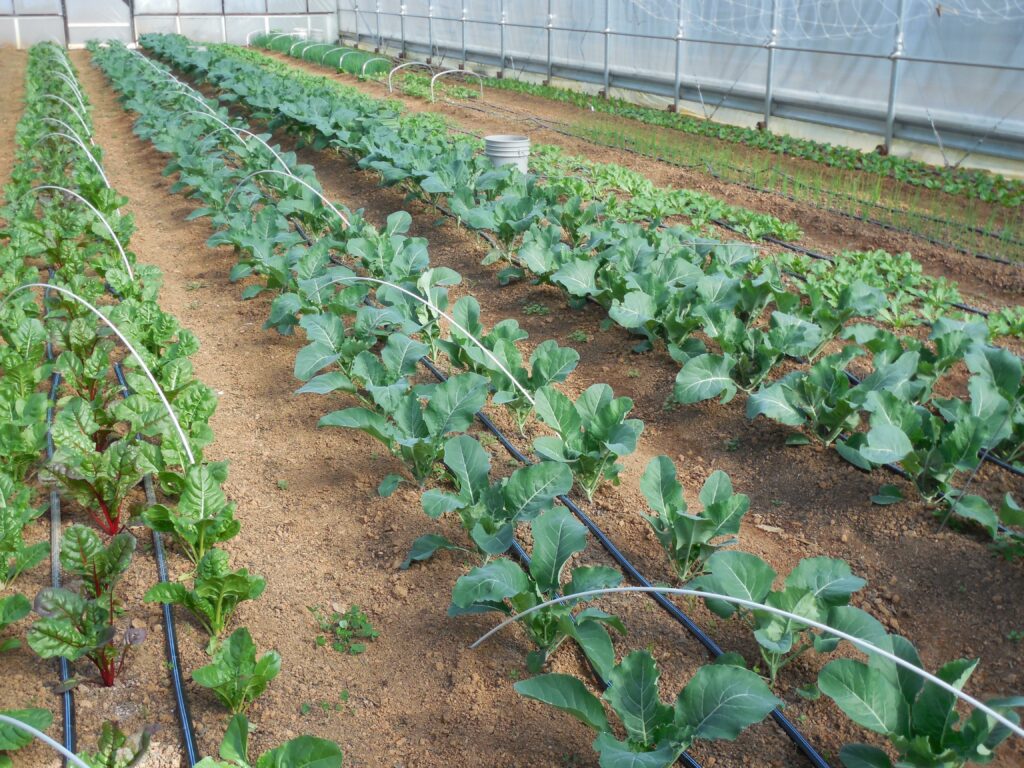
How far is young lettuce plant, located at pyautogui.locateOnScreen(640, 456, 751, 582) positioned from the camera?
3283 mm

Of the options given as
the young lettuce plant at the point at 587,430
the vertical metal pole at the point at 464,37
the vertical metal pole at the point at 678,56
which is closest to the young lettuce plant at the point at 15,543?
the young lettuce plant at the point at 587,430

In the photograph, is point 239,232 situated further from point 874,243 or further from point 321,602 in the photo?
point 874,243

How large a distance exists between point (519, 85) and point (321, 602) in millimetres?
15936

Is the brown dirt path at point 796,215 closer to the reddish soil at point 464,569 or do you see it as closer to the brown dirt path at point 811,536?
the brown dirt path at point 811,536

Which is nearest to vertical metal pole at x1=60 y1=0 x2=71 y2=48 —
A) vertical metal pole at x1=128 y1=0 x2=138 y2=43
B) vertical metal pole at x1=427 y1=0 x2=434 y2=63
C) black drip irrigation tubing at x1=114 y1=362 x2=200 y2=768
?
vertical metal pole at x1=128 y1=0 x2=138 y2=43

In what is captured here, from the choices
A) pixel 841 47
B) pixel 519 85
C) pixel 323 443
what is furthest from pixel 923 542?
pixel 519 85

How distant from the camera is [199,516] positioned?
354 centimetres

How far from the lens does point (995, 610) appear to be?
327cm

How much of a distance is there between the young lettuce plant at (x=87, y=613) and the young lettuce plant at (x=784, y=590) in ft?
6.29

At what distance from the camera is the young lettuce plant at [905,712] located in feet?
7.70

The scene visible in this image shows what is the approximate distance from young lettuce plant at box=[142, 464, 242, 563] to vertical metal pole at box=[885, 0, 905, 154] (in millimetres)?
9737

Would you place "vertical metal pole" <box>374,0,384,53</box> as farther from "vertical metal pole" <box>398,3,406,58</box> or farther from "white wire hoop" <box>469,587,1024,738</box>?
"white wire hoop" <box>469,587,1024,738</box>

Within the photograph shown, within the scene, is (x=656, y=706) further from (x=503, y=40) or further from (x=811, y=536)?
(x=503, y=40)

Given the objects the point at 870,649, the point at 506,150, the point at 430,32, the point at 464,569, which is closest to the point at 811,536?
the point at 464,569
